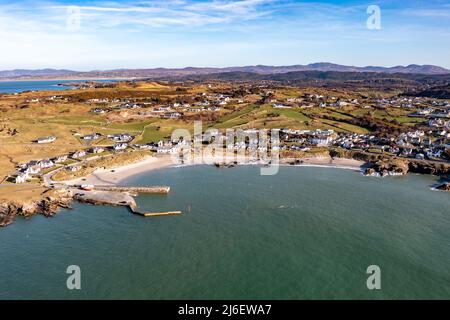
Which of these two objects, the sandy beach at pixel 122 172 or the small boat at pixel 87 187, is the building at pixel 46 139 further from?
the small boat at pixel 87 187

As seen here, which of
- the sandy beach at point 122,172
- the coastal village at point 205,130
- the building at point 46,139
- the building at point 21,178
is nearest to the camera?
the building at point 21,178

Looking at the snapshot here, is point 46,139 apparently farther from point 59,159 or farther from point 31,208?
point 31,208

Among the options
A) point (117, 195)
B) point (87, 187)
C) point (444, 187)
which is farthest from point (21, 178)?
point (444, 187)

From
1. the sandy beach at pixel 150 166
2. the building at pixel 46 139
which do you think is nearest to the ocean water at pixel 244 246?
the sandy beach at pixel 150 166

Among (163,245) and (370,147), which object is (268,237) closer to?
(163,245)

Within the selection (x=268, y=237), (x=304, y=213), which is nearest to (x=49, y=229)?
(x=268, y=237)

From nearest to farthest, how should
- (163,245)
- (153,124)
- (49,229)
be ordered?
(163,245), (49,229), (153,124)
